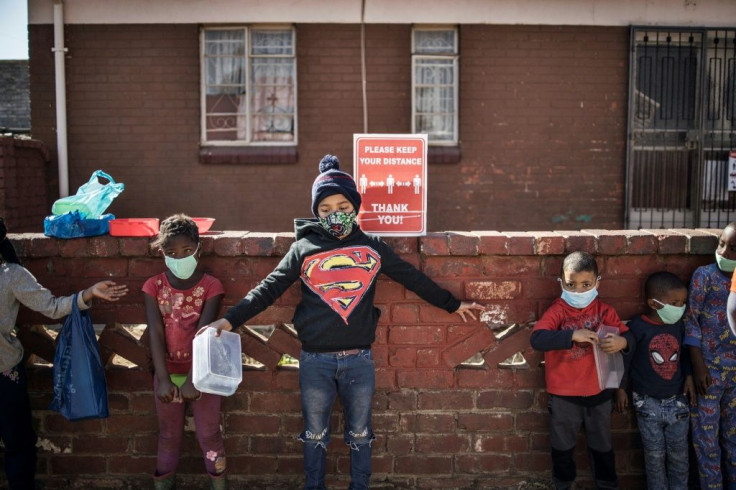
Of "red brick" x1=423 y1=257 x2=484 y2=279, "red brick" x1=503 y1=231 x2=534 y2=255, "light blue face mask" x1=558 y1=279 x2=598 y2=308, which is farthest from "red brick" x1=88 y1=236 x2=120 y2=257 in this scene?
"light blue face mask" x1=558 y1=279 x2=598 y2=308

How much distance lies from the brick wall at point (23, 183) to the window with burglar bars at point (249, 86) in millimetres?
2010

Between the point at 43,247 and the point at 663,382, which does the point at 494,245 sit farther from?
the point at 43,247

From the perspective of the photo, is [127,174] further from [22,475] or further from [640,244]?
[640,244]

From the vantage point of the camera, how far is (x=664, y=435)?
3.40 metres

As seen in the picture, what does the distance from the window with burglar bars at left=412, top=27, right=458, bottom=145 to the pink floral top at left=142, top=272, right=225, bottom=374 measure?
5636 millimetres

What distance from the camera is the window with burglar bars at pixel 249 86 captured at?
839 cm

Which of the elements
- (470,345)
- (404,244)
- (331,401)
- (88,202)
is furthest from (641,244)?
(88,202)

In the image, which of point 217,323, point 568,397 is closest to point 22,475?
point 217,323

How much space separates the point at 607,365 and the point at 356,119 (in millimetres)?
5707

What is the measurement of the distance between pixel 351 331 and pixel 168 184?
19.6 feet

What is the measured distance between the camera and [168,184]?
27.8 feet

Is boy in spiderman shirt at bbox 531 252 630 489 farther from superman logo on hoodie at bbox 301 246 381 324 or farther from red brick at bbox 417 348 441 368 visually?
superman logo on hoodie at bbox 301 246 381 324

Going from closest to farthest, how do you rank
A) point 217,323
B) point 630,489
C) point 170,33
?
1. point 217,323
2. point 630,489
3. point 170,33

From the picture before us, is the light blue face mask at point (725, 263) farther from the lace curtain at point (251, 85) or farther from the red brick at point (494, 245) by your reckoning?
the lace curtain at point (251, 85)
